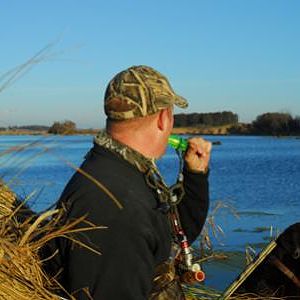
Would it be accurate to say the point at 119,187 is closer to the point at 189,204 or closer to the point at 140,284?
the point at 140,284

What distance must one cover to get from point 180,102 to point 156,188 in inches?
16.0

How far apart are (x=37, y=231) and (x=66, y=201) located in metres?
0.30

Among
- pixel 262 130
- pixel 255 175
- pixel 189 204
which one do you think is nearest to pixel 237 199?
pixel 255 175

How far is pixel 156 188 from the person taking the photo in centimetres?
271

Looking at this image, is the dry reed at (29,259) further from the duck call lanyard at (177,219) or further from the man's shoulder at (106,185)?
the duck call lanyard at (177,219)

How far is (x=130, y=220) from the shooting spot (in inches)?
95.0

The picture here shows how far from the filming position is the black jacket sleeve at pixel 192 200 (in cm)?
329

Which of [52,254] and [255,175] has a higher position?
[52,254]

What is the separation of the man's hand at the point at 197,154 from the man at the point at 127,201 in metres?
0.39

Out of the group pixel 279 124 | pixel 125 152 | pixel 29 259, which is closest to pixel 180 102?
pixel 125 152

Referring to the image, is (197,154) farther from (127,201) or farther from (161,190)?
(127,201)

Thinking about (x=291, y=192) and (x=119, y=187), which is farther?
(x=291, y=192)

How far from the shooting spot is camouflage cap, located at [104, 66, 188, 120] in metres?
2.62

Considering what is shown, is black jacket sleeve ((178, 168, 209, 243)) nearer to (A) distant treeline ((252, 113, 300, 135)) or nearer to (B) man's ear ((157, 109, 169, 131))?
(B) man's ear ((157, 109, 169, 131))
